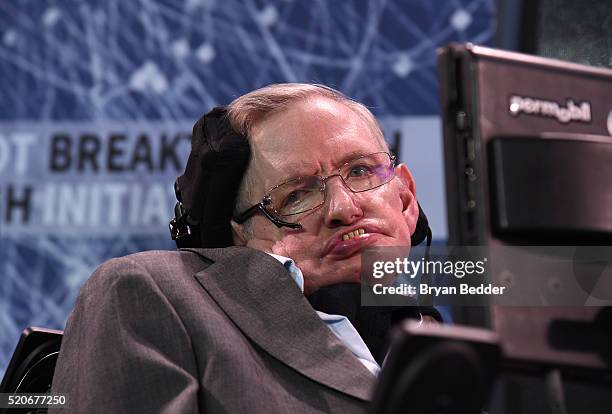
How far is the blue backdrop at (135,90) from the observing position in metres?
2.84

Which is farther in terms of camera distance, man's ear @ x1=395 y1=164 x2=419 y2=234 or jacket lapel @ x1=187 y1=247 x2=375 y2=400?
man's ear @ x1=395 y1=164 x2=419 y2=234

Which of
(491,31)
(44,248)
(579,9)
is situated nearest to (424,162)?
→ (491,31)

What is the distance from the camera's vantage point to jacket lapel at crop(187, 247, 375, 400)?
1266mm

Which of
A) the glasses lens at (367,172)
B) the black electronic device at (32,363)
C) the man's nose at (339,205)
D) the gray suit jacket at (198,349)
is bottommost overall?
the black electronic device at (32,363)

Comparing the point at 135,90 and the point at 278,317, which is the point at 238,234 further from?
the point at 135,90

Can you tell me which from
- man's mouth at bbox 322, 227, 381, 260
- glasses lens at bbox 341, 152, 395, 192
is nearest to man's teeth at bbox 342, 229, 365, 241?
man's mouth at bbox 322, 227, 381, 260

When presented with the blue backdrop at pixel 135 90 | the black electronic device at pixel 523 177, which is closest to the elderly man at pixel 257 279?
the black electronic device at pixel 523 177

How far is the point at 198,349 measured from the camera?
129cm

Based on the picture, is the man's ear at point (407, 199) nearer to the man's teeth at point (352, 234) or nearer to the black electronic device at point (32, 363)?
the man's teeth at point (352, 234)

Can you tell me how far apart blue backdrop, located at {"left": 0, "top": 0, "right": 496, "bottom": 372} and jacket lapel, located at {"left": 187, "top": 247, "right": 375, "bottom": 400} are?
4.57ft

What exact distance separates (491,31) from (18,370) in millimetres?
1965

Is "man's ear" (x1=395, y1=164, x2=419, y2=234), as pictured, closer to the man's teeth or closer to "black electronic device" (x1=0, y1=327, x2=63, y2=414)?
the man's teeth

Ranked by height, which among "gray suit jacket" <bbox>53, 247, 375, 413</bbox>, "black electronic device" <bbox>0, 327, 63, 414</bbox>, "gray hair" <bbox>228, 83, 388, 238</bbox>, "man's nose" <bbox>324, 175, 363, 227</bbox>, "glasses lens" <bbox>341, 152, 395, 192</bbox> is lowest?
"black electronic device" <bbox>0, 327, 63, 414</bbox>

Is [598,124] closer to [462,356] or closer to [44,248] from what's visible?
[462,356]
